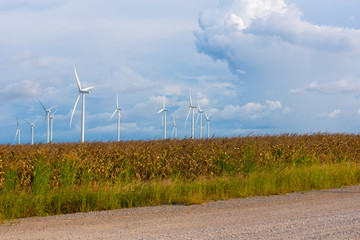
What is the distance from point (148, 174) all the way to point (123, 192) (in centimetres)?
387

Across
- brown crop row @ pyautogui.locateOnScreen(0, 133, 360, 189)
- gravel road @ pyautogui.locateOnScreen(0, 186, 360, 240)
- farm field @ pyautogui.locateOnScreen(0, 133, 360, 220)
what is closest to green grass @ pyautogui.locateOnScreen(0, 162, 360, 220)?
farm field @ pyautogui.locateOnScreen(0, 133, 360, 220)

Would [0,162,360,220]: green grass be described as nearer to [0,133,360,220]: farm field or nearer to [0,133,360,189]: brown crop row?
[0,133,360,220]: farm field

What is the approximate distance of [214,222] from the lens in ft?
30.8

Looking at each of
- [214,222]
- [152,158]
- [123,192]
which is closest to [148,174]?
[152,158]

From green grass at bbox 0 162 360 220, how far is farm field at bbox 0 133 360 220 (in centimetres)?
3

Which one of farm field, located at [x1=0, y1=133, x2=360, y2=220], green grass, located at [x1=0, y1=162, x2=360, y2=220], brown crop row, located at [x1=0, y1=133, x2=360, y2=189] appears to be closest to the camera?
→ green grass, located at [x1=0, y1=162, x2=360, y2=220]

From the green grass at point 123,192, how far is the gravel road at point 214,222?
1.73ft

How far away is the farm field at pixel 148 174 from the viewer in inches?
463

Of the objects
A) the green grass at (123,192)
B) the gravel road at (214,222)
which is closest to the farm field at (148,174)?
the green grass at (123,192)

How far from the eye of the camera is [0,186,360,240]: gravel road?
Answer: 805cm

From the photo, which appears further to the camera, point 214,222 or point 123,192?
point 123,192

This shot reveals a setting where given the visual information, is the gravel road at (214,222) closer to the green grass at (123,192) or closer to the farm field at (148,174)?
the green grass at (123,192)

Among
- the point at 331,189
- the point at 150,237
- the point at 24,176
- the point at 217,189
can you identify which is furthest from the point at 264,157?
the point at 150,237

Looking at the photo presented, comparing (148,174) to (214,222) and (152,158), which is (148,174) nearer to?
(152,158)
